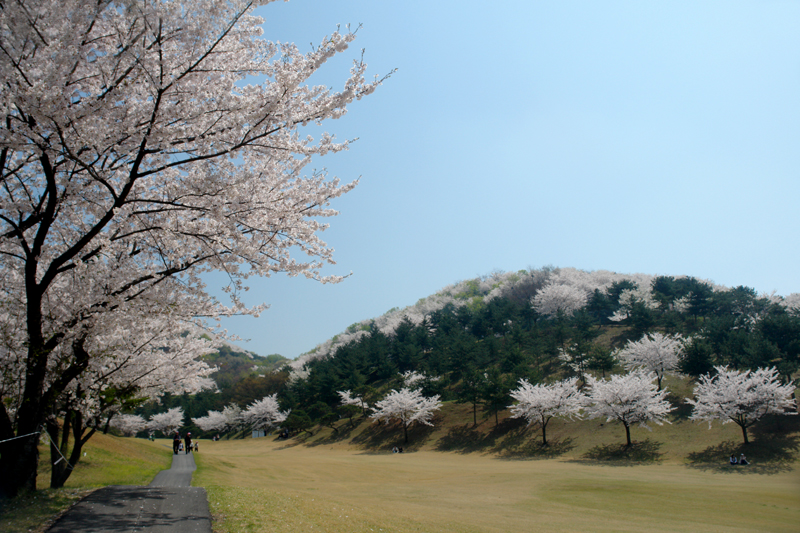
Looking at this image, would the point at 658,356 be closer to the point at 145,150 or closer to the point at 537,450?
the point at 537,450

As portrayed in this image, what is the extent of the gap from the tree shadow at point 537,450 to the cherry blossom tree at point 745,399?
9.70 metres

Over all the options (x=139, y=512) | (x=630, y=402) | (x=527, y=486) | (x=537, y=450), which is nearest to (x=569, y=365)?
(x=537, y=450)

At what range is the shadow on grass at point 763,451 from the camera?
79.8 feet

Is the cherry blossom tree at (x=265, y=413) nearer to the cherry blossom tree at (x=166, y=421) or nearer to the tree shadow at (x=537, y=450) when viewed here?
the cherry blossom tree at (x=166, y=421)

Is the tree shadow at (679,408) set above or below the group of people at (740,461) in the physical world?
above

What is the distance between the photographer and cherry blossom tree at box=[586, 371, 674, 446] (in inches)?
1184

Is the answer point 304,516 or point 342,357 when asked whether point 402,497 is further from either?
point 342,357

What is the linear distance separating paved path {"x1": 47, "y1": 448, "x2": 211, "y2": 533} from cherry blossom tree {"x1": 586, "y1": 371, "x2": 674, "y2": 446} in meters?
30.1

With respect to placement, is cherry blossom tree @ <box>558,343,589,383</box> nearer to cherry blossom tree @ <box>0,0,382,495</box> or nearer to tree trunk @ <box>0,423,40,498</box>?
cherry blossom tree @ <box>0,0,382,495</box>

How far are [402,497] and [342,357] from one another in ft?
144

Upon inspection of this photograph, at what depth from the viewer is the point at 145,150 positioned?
582cm

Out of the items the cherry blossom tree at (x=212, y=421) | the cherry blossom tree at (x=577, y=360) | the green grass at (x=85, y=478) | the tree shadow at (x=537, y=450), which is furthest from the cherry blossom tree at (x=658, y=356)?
the cherry blossom tree at (x=212, y=421)

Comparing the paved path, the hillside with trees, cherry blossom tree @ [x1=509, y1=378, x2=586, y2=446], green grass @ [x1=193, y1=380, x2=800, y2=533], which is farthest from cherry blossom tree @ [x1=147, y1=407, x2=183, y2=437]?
the paved path

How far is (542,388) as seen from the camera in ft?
115
